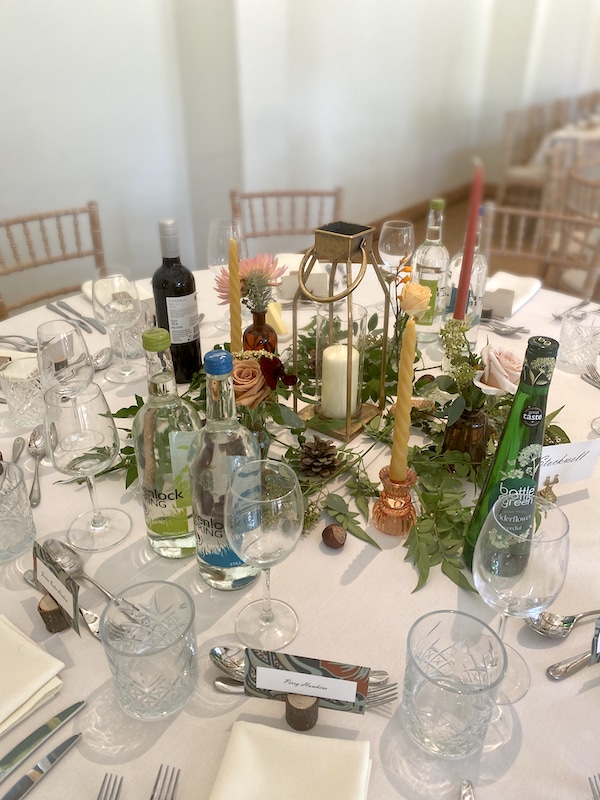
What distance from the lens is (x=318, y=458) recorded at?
99 centimetres

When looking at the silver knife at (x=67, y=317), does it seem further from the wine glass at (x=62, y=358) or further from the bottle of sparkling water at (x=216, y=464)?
the bottle of sparkling water at (x=216, y=464)

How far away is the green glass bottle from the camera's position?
74 centimetres

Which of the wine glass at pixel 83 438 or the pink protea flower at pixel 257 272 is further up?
the pink protea flower at pixel 257 272

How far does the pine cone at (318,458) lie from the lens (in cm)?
99

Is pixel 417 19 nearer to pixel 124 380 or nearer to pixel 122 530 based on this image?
pixel 124 380

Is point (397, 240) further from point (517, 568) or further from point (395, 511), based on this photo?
point (517, 568)

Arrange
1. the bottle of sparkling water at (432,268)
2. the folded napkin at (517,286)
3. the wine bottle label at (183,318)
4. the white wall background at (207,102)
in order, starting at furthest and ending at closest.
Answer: the white wall background at (207,102), the folded napkin at (517,286), the bottle of sparkling water at (432,268), the wine bottle label at (183,318)

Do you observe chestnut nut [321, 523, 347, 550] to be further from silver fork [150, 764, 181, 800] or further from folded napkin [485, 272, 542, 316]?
folded napkin [485, 272, 542, 316]

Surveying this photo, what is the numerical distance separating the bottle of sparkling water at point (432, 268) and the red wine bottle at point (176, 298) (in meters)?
0.57

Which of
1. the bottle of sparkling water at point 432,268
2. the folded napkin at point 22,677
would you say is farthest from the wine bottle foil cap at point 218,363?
the bottle of sparkling water at point 432,268

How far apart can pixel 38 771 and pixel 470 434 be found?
74 centimetres

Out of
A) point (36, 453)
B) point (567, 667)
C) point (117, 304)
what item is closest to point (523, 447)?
point (567, 667)

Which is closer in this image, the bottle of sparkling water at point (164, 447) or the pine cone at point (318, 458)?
the bottle of sparkling water at point (164, 447)

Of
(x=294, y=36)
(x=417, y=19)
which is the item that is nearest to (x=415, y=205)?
(x=417, y=19)
